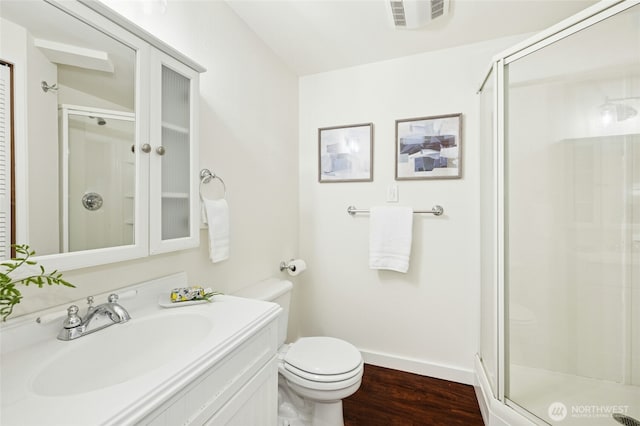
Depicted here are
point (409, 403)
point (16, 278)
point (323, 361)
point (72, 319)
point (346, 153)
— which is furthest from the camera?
point (346, 153)

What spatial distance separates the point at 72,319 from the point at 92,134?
557 millimetres

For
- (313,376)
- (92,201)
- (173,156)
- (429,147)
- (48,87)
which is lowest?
(313,376)

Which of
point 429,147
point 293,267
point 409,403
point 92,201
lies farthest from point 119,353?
point 429,147

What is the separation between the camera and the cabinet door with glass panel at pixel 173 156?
3.36 feet

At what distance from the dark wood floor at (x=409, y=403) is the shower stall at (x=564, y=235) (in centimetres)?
17

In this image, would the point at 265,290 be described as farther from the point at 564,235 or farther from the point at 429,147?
the point at 564,235

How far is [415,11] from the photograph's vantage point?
58.8 inches

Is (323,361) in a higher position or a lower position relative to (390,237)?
lower

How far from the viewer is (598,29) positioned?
1164 mm

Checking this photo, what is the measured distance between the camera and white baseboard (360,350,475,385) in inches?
74.2

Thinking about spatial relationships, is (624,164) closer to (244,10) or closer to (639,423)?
(639,423)

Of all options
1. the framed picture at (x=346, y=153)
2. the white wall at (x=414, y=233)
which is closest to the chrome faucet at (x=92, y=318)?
the white wall at (x=414, y=233)

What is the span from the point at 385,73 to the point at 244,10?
103 cm

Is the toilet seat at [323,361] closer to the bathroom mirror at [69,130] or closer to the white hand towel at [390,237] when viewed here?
the white hand towel at [390,237]
